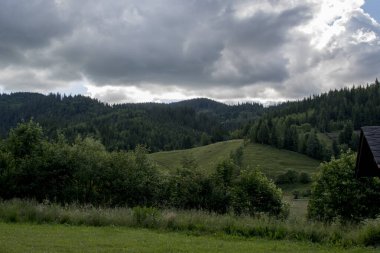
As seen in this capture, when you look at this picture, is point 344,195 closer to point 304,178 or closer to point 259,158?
point 304,178

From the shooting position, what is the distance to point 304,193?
335ft

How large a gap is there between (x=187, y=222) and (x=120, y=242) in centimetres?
513

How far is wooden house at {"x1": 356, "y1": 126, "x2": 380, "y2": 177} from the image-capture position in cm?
1060

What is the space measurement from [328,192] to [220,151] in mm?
126796

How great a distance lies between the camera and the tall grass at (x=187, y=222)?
17.7 metres

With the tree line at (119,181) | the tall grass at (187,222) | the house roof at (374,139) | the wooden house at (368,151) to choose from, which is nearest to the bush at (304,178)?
the tree line at (119,181)

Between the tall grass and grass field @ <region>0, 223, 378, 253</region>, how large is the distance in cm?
102

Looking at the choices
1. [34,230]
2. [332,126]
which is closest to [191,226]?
[34,230]

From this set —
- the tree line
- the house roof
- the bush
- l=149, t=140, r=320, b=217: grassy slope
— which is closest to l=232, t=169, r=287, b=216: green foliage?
the tree line

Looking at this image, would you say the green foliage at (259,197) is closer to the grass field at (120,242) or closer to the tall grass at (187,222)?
the tall grass at (187,222)

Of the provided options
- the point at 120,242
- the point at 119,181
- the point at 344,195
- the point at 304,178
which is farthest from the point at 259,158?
the point at 120,242

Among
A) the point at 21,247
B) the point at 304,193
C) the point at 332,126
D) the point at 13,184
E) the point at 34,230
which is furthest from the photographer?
the point at 332,126

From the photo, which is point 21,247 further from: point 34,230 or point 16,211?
→ point 16,211

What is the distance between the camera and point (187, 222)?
63.5 ft
